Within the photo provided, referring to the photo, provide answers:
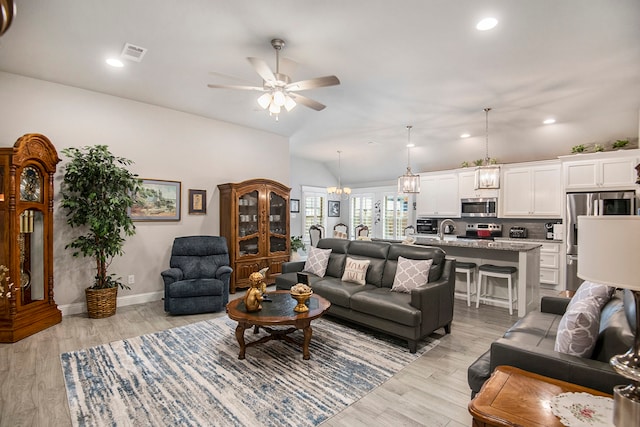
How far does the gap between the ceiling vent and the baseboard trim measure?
321 cm

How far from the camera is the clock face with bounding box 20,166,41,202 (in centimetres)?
345

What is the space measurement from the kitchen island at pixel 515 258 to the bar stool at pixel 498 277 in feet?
0.30

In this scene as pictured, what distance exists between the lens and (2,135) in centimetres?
366

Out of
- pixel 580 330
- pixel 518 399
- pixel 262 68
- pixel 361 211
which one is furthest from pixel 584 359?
pixel 361 211

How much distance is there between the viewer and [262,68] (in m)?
2.71

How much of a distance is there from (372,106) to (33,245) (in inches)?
189

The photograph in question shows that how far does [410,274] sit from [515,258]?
189 cm

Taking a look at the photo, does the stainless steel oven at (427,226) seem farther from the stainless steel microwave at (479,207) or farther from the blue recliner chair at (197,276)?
the blue recliner chair at (197,276)

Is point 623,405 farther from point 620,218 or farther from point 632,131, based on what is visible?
point 632,131

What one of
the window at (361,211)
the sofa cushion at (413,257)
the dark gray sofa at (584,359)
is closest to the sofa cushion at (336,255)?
the sofa cushion at (413,257)

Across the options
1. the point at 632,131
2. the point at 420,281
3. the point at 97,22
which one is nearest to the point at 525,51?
the point at 420,281

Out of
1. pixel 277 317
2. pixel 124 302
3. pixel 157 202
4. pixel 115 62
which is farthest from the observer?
pixel 157 202

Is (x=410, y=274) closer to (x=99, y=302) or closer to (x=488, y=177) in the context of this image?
(x=488, y=177)

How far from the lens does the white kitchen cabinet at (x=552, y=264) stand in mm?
5627
